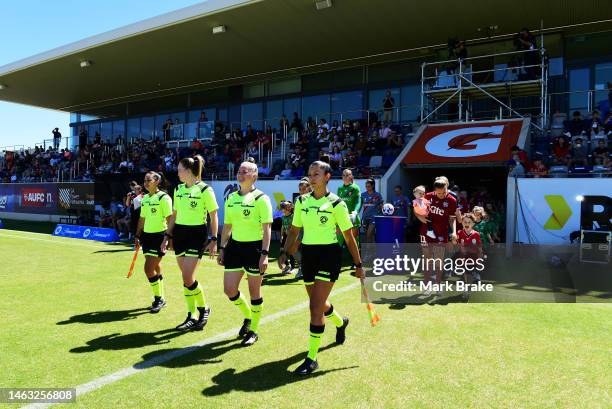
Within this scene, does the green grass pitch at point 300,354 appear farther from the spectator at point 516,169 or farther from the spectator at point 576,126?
the spectator at point 576,126

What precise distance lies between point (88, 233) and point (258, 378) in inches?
636

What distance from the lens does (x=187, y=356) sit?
4945 mm

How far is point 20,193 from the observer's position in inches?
1121

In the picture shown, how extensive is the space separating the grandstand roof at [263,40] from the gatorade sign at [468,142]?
197 inches

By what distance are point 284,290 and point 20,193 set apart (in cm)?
2685

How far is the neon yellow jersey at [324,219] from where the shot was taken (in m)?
4.69

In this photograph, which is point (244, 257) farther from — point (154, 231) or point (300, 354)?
point (154, 231)

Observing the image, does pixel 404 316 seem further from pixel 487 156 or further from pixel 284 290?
pixel 487 156

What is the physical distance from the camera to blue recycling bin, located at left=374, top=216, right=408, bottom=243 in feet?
A: 37.4

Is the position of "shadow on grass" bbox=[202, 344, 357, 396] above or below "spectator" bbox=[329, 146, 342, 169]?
below

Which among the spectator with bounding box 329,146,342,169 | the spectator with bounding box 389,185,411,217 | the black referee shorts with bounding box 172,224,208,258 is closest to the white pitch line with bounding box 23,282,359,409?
the black referee shorts with bounding box 172,224,208,258

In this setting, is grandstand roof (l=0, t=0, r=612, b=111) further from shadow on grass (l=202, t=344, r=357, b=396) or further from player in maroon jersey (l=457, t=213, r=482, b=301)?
shadow on grass (l=202, t=344, r=357, b=396)

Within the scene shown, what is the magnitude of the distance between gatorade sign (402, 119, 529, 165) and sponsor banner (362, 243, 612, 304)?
3844 millimetres

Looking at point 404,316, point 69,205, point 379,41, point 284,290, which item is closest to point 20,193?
point 69,205
